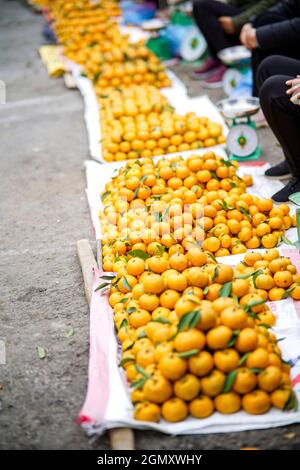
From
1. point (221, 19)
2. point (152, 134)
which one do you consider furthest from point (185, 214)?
point (221, 19)

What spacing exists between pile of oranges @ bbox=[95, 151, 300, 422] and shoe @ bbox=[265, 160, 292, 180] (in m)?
0.25

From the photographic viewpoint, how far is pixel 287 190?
3709 millimetres

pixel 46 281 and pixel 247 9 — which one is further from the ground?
pixel 247 9

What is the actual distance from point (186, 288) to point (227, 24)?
4.27m

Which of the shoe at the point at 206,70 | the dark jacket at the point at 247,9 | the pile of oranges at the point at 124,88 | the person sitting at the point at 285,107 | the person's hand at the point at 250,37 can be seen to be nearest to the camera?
the person sitting at the point at 285,107

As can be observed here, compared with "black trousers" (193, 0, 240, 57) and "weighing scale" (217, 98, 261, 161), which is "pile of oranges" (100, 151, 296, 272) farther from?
"black trousers" (193, 0, 240, 57)

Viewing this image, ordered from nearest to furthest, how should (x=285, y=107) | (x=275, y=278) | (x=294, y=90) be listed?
(x=275, y=278)
(x=294, y=90)
(x=285, y=107)

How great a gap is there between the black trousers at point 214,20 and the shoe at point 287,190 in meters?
2.92

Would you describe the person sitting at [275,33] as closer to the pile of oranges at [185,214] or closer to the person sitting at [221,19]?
the person sitting at [221,19]

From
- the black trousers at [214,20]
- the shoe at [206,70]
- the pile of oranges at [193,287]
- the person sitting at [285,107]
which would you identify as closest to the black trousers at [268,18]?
the black trousers at [214,20]

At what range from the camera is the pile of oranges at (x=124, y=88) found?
15.2 feet

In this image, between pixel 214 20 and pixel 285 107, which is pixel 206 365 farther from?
pixel 214 20

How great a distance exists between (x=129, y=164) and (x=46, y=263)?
36.3 inches
